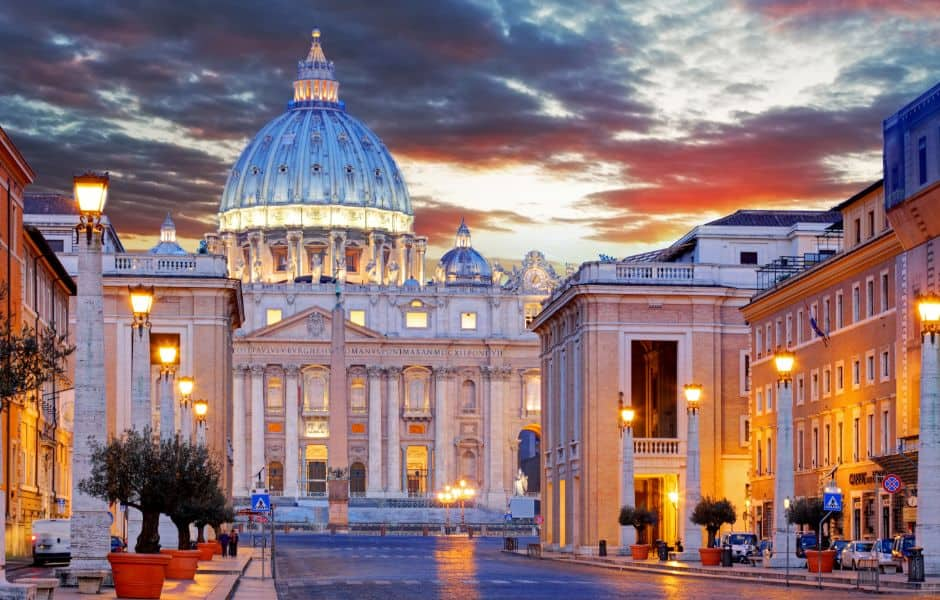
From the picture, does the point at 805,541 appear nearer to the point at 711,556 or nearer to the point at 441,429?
the point at 711,556

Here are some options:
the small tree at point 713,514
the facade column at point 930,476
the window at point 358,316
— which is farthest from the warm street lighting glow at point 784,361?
the window at point 358,316

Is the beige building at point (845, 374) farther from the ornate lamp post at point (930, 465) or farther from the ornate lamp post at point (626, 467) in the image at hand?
the ornate lamp post at point (930, 465)

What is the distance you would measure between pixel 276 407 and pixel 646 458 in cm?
10242

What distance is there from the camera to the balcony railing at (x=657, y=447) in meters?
92.4

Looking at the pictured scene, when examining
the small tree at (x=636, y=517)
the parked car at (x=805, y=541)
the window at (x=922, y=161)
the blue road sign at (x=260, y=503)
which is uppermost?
the window at (x=922, y=161)

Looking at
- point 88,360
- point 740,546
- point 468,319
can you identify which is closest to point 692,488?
point 740,546

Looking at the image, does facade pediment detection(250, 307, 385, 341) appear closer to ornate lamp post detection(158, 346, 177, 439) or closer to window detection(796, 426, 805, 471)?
window detection(796, 426, 805, 471)

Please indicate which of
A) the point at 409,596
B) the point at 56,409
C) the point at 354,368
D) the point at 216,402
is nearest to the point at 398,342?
the point at 354,368

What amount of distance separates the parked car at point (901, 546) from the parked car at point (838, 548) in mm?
3346

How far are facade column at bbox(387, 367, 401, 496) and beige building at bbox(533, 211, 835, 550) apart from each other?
93.2 meters

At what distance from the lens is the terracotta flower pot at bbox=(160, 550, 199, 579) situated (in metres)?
45.3

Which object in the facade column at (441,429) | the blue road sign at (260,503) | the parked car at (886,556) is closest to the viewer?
the parked car at (886,556)

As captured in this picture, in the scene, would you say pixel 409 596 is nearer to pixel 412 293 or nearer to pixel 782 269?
pixel 782 269

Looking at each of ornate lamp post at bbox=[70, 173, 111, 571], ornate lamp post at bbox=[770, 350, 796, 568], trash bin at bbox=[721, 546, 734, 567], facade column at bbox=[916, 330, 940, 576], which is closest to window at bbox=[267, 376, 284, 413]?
trash bin at bbox=[721, 546, 734, 567]
